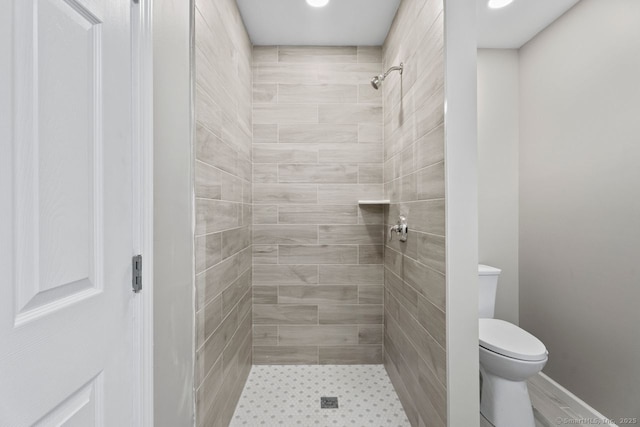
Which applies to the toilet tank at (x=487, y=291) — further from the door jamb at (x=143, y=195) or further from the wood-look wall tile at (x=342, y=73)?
the door jamb at (x=143, y=195)

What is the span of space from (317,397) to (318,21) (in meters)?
2.65

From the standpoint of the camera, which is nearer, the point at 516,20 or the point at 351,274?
the point at 516,20

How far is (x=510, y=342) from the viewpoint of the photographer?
70.9 inches

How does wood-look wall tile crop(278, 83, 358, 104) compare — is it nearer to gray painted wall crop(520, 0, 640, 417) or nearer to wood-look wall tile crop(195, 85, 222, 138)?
wood-look wall tile crop(195, 85, 222, 138)

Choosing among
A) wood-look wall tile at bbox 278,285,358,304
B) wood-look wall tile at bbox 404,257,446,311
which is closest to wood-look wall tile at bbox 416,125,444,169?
wood-look wall tile at bbox 404,257,446,311

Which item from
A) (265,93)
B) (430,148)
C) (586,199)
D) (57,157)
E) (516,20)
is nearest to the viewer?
(57,157)

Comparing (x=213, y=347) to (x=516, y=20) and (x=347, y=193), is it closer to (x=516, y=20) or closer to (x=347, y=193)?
(x=347, y=193)

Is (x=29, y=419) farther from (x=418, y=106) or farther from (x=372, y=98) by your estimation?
(x=372, y=98)

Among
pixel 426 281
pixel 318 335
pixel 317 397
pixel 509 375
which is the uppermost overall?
pixel 426 281

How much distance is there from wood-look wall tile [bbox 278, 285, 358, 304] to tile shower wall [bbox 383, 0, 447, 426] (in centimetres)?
37

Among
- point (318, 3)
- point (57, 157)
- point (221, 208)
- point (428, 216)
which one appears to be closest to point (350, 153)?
point (318, 3)

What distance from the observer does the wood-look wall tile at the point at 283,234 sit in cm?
261

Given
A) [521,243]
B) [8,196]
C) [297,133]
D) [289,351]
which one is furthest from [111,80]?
[521,243]

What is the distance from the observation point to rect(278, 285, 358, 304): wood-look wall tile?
261cm
